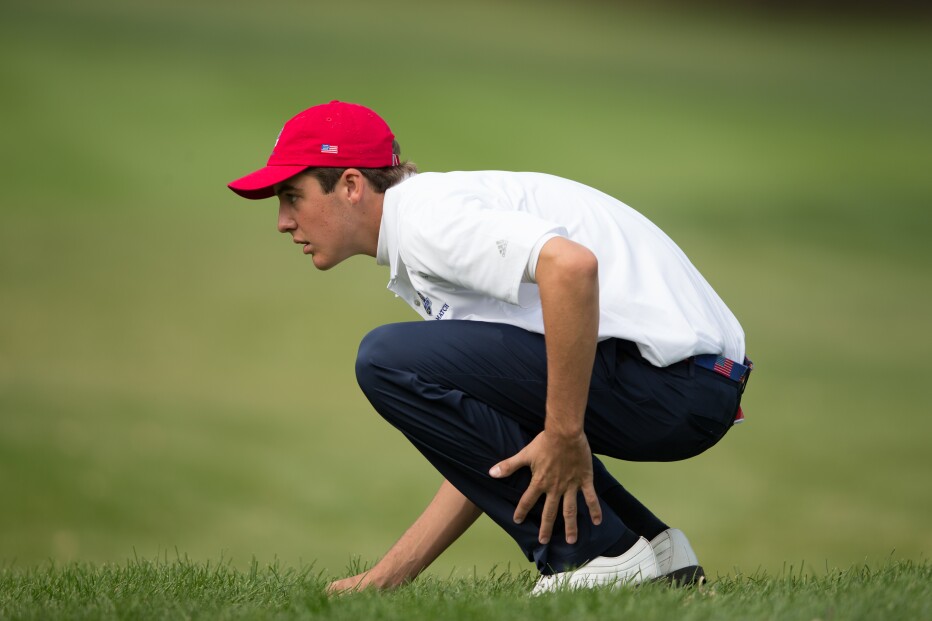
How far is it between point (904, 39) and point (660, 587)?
12.2 meters

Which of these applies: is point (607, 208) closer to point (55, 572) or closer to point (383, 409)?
point (383, 409)

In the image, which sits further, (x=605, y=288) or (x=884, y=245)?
(x=884, y=245)

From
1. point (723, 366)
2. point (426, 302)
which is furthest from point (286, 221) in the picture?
point (723, 366)

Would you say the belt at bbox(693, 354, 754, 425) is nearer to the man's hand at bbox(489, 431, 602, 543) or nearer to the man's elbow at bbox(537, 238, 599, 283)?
the man's hand at bbox(489, 431, 602, 543)

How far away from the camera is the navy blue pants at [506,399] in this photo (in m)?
2.52

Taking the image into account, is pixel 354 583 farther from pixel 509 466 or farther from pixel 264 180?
pixel 264 180

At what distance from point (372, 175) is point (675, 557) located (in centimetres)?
114

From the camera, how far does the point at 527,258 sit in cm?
226

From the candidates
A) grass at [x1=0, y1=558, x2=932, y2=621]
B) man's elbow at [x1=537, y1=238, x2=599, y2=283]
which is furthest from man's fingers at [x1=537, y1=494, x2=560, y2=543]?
man's elbow at [x1=537, y1=238, x2=599, y2=283]

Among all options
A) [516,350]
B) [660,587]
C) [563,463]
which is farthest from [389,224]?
[660,587]

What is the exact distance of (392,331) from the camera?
2.59m

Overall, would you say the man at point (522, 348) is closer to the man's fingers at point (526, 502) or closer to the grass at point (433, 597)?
the man's fingers at point (526, 502)

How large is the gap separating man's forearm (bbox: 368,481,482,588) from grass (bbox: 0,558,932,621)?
0.07 meters

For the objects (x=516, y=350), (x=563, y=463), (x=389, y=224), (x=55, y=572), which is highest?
(x=389, y=224)
